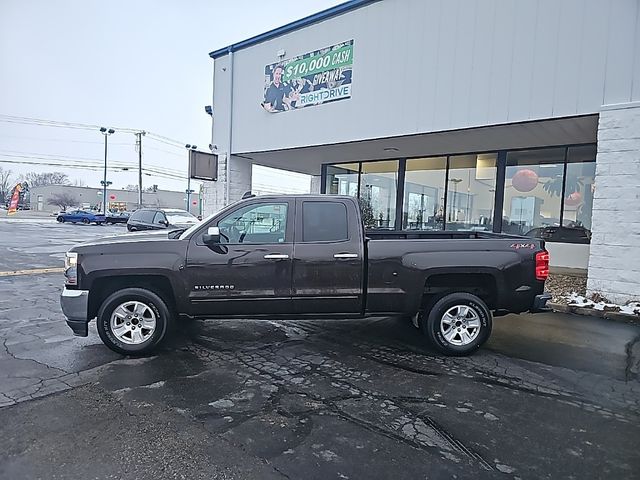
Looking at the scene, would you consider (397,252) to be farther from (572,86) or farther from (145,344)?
(572,86)

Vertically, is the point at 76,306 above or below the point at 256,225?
below

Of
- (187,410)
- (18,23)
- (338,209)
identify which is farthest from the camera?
(18,23)

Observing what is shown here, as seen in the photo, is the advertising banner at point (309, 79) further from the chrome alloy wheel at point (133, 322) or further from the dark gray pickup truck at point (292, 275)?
the chrome alloy wheel at point (133, 322)

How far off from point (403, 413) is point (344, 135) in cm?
927

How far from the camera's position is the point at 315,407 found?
3.79 metres

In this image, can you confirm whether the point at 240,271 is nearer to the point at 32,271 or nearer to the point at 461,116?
the point at 461,116

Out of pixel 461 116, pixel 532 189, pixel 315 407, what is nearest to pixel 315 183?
pixel 532 189

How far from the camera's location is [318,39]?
1220cm

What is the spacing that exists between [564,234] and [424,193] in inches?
175

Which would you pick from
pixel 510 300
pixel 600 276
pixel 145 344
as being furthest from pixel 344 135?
pixel 145 344

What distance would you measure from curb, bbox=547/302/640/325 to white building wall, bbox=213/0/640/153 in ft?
12.5

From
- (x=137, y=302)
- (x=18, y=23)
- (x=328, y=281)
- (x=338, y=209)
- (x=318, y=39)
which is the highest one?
(x=18, y=23)

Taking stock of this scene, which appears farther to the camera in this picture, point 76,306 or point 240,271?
point 240,271

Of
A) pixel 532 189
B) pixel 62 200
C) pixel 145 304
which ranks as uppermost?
pixel 532 189
